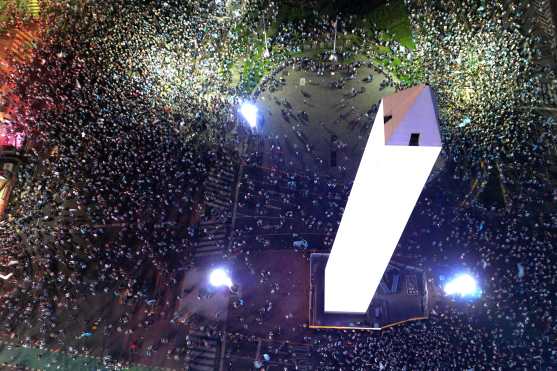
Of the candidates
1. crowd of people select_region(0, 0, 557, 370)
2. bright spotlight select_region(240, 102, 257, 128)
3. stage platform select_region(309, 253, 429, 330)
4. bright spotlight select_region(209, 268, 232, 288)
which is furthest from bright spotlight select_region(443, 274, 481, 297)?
bright spotlight select_region(240, 102, 257, 128)

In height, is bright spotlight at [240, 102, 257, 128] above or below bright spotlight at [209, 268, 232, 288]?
above

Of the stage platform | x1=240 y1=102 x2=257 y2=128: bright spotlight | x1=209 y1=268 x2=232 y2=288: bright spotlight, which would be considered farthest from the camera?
x1=240 y1=102 x2=257 y2=128: bright spotlight

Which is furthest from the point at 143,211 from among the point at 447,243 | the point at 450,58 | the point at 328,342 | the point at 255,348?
the point at 450,58

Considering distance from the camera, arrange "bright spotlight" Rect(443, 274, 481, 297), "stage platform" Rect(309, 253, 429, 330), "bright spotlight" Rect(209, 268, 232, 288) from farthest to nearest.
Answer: "bright spotlight" Rect(209, 268, 232, 288)
"bright spotlight" Rect(443, 274, 481, 297)
"stage platform" Rect(309, 253, 429, 330)

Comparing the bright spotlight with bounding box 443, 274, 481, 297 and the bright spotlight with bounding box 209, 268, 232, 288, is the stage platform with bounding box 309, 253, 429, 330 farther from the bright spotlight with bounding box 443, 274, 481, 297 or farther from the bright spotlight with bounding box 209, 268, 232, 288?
the bright spotlight with bounding box 209, 268, 232, 288

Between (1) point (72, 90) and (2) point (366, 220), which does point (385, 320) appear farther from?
(1) point (72, 90)

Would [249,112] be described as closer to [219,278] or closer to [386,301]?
[219,278]
